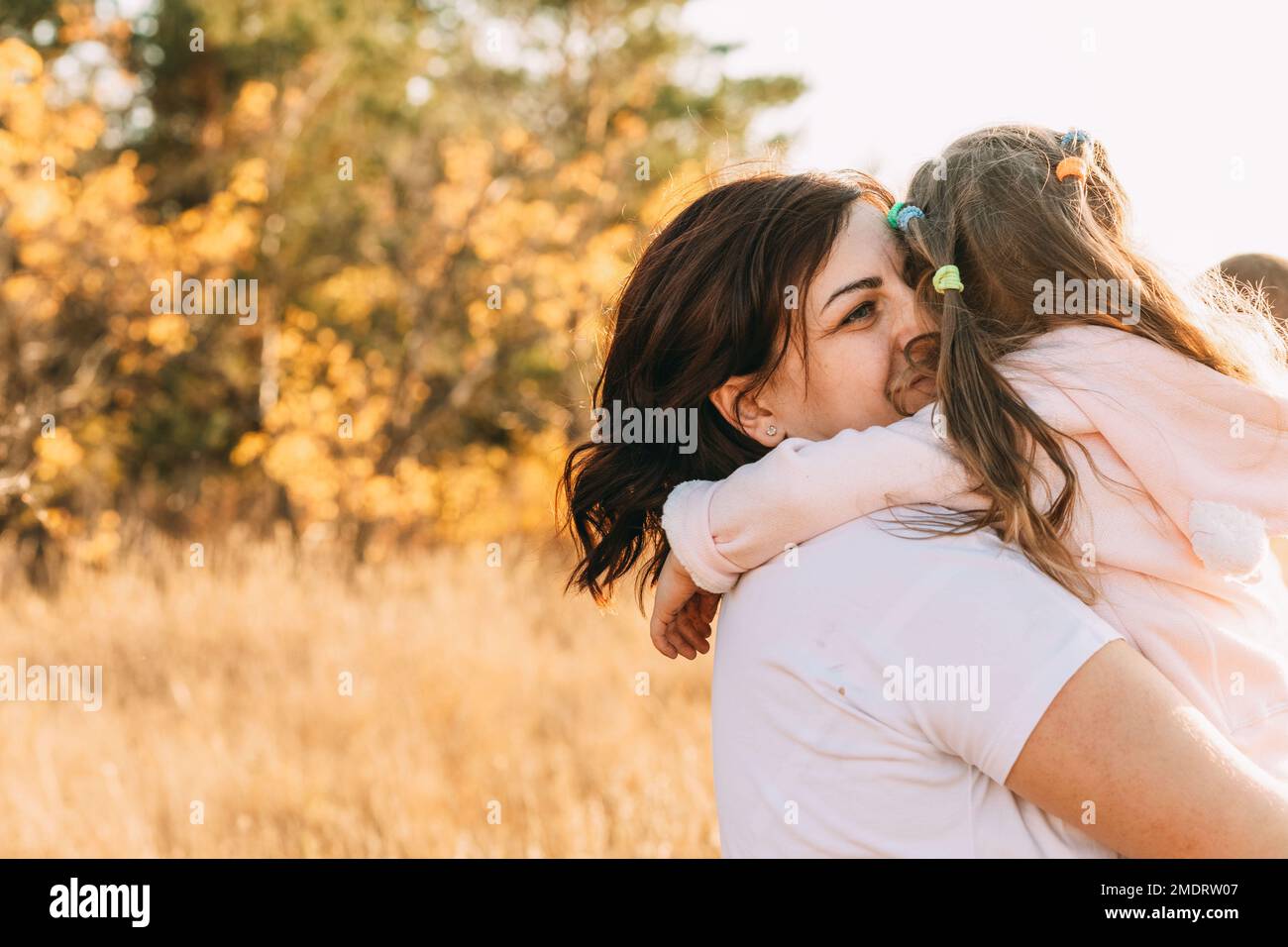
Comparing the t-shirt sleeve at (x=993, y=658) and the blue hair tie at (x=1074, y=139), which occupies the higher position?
the blue hair tie at (x=1074, y=139)

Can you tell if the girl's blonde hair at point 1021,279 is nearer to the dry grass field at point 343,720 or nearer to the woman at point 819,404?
the woman at point 819,404

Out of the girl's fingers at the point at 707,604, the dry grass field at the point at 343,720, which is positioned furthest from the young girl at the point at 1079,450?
the dry grass field at the point at 343,720

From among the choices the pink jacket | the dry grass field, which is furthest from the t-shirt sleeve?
the dry grass field

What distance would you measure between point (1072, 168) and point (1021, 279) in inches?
7.0

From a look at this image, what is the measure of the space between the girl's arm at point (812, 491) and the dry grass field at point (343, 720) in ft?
6.07

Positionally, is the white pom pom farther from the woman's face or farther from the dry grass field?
the dry grass field

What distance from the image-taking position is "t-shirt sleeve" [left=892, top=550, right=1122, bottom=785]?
3.81 feet

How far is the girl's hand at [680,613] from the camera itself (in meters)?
1.68

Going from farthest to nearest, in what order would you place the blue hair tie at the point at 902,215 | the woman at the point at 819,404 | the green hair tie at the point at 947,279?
the blue hair tie at the point at 902,215 → the green hair tie at the point at 947,279 → the woman at the point at 819,404

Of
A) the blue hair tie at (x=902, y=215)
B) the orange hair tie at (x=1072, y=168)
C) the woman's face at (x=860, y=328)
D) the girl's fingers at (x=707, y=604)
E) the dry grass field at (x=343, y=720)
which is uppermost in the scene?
the orange hair tie at (x=1072, y=168)

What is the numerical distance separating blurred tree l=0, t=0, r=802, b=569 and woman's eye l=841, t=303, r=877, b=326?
7.37 meters

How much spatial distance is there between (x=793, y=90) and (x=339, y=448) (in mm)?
6553
